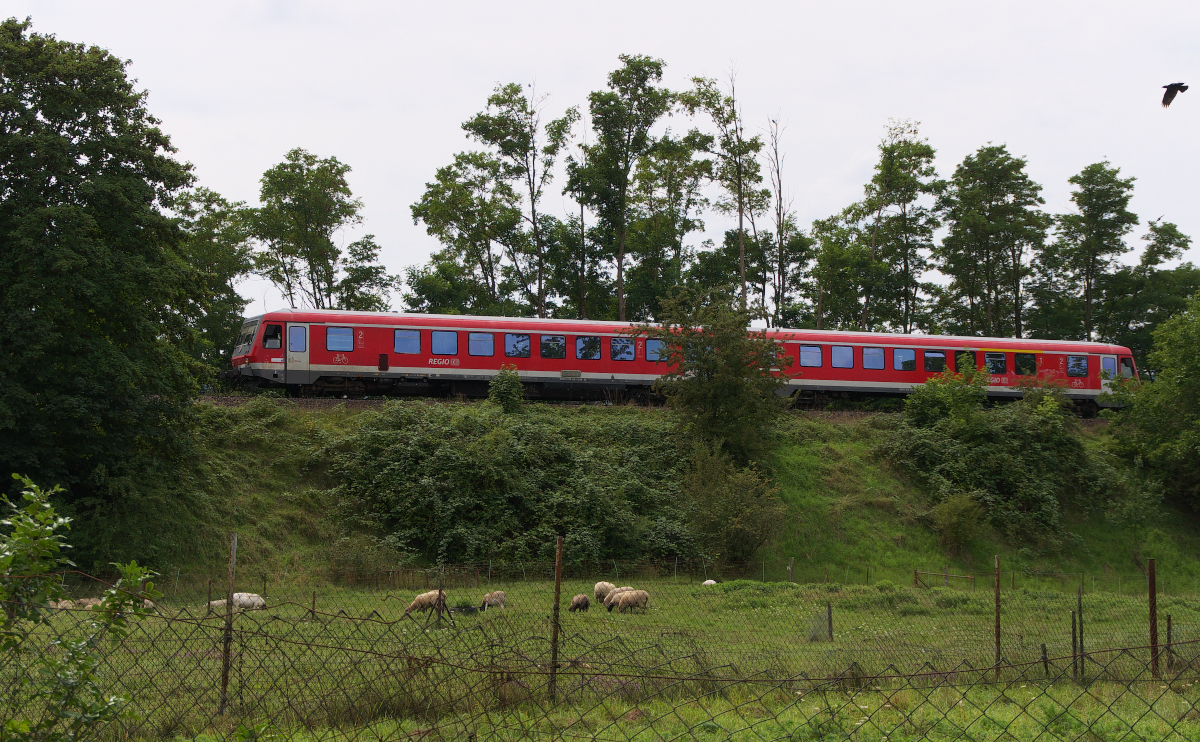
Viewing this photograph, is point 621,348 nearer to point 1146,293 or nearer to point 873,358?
point 873,358

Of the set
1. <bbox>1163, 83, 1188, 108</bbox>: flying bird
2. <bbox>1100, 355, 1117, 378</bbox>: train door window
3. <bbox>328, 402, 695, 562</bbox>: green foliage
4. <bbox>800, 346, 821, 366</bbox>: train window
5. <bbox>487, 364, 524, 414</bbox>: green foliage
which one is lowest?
<bbox>328, 402, 695, 562</bbox>: green foliage

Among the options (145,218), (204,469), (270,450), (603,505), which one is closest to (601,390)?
(603,505)

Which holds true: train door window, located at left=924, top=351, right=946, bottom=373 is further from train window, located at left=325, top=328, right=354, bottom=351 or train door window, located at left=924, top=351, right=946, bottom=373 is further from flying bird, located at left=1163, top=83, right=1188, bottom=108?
flying bird, located at left=1163, top=83, right=1188, bottom=108

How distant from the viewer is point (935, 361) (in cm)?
3272

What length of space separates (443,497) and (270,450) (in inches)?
210

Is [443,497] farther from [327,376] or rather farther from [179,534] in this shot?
[327,376]

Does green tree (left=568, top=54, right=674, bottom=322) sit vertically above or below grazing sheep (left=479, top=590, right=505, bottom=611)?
above

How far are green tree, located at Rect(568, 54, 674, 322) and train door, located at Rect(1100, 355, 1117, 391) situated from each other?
19.5 m

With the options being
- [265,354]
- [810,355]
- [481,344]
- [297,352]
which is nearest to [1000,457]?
[810,355]

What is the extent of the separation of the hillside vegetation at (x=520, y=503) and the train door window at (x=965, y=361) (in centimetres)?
469

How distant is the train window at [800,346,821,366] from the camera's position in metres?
31.5

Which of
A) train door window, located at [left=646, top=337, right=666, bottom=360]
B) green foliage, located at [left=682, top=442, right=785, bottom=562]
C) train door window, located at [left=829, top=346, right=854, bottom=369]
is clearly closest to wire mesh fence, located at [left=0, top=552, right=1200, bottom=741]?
green foliage, located at [left=682, top=442, right=785, bottom=562]

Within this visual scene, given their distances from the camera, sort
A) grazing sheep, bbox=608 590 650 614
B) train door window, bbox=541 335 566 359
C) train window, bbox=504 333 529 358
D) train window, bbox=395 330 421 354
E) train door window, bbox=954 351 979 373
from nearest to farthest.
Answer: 1. grazing sheep, bbox=608 590 650 614
2. train window, bbox=395 330 421 354
3. train window, bbox=504 333 529 358
4. train door window, bbox=541 335 566 359
5. train door window, bbox=954 351 979 373

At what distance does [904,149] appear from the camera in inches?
1793
